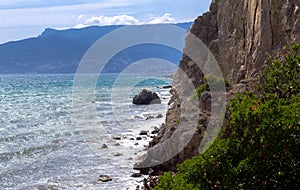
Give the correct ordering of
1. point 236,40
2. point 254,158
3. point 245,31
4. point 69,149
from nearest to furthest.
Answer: point 254,158, point 245,31, point 69,149, point 236,40

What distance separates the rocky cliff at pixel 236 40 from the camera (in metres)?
25.0

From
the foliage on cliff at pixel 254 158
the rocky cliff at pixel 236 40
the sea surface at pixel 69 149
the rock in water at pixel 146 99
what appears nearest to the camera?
the foliage on cliff at pixel 254 158

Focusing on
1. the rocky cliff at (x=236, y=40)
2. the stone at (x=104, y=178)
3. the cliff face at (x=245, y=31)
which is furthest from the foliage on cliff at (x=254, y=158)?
the cliff face at (x=245, y=31)

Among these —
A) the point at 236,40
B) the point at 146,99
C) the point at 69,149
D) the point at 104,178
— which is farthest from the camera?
the point at 146,99

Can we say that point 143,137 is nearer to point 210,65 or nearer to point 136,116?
point 210,65

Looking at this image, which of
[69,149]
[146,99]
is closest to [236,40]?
[69,149]

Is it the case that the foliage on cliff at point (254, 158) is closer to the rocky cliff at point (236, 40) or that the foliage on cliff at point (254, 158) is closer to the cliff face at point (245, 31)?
the rocky cliff at point (236, 40)

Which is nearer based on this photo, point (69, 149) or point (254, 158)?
point (254, 158)

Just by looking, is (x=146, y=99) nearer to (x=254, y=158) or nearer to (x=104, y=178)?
(x=104, y=178)

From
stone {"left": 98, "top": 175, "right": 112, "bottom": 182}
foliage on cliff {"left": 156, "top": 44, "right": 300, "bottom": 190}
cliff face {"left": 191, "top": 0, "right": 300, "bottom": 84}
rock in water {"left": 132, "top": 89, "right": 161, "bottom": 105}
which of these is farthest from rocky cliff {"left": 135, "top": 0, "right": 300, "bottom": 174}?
rock in water {"left": 132, "top": 89, "right": 161, "bottom": 105}

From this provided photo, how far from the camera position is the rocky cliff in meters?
25.0

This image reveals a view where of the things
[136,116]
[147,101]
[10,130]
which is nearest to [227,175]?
[10,130]

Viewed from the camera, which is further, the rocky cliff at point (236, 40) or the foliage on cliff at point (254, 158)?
the rocky cliff at point (236, 40)

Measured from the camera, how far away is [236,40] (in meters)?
35.3
